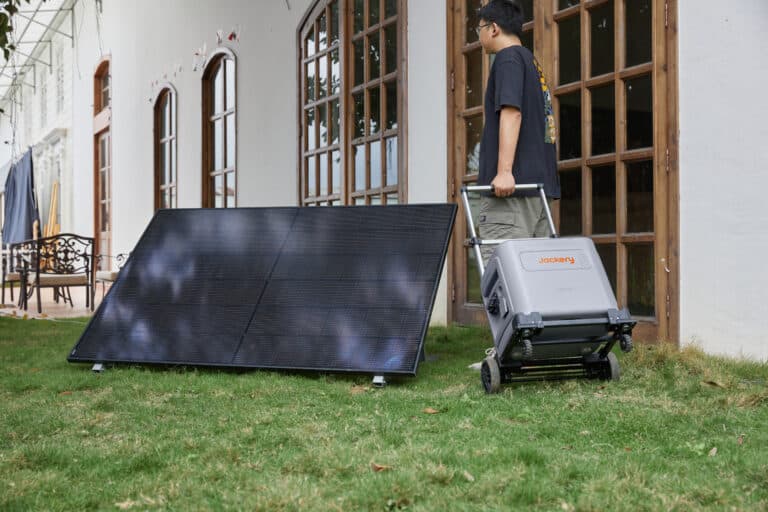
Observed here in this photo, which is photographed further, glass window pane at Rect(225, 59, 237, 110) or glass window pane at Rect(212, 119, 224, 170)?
glass window pane at Rect(212, 119, 224, 170)

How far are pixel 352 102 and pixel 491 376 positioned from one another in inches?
146

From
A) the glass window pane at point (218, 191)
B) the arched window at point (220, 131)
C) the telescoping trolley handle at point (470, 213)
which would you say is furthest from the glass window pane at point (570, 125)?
the glass window pane at point (218, 191)

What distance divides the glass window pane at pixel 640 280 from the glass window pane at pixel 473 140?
1326 mm

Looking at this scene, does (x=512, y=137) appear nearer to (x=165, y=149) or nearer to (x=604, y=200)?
(x=604, y=200)

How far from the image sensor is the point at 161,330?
3.49m

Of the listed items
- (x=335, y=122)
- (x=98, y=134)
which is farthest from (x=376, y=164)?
(x=98, y=134)

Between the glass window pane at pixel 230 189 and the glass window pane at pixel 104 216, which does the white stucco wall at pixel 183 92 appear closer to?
the glass window pane at pixel 230 189

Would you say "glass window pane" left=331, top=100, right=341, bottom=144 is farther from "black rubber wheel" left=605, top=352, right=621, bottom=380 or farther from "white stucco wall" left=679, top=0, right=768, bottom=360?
"black rubber wheel" left=605, top=352, right=621, bottom=380

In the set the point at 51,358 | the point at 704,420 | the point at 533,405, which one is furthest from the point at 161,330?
the point at 704,420

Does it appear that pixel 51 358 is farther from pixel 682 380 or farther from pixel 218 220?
pixel 682 380

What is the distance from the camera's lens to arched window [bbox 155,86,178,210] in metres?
9.80

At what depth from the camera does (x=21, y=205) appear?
1559 centimetres

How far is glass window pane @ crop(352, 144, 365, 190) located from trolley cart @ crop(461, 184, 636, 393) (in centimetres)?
320

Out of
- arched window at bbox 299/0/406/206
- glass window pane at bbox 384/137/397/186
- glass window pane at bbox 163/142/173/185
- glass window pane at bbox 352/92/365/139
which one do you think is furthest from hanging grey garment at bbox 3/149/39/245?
glass window pane at bbox 384/137/397/186
